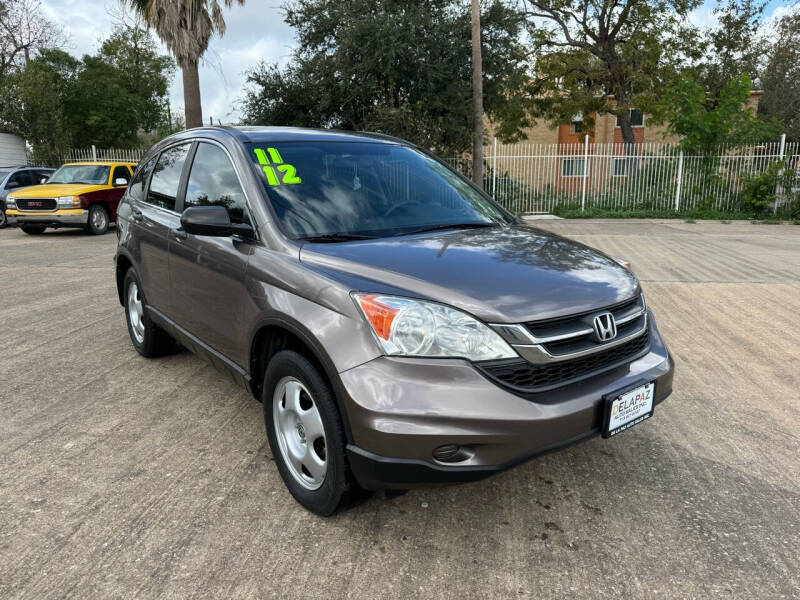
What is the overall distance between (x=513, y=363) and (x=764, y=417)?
2.47 metres

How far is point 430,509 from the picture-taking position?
9.27 ft

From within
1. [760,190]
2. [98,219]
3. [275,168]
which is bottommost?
[98,219]

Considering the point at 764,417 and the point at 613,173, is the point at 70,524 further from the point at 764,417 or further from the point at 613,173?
the point at 613,173

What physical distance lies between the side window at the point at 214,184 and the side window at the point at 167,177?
255 mm

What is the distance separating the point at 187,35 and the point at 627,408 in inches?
690

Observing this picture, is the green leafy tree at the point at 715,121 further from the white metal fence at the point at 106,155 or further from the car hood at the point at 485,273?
the white metal fence at the point at 106,155

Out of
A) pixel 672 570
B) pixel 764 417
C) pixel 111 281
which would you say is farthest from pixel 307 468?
pixel 111 281

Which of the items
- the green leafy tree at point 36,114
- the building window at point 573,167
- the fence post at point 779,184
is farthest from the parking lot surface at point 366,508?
the green leafy tree at point 36,114

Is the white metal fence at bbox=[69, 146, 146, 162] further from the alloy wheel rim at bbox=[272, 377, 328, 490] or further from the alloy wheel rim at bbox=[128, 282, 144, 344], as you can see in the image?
the alloy wheel rim at bbox=[272, 377, 328, 490]

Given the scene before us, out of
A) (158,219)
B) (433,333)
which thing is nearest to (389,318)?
(433,333)

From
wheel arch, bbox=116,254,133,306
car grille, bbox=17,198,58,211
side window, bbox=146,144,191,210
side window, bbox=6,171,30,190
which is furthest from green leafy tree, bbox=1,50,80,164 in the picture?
side window, bbox=146,144,191,210

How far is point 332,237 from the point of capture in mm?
2975

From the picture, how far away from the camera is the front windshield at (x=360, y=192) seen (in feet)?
10.2

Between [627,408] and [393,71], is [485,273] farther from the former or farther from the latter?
[393,71]
